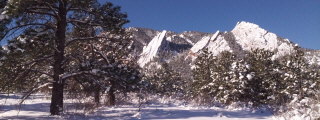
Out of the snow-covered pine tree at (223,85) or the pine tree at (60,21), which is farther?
the snow-covered pine tree at (223,85)

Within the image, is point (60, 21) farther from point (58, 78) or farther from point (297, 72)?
point (297, 72)

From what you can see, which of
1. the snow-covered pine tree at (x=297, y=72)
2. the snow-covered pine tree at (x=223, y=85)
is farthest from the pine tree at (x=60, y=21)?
the snow-covered pine tree at (x=297, y=72)

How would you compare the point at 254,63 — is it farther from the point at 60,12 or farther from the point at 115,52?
the point at 60,12

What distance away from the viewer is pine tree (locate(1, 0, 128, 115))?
40.2 feet

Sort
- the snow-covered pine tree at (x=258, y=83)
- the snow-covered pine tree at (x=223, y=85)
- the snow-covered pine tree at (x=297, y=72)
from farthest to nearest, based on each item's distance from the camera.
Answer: the snow-covered pine tree at (x=297, y=72)
the snow-covered pine tree at (x=223, y=85)
the snow-covered pine tree at (x=258, y=83)

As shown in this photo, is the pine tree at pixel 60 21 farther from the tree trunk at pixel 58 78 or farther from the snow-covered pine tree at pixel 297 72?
the snow-covered pine tree at pixel 297 72

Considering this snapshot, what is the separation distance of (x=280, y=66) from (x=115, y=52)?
20.0 meters

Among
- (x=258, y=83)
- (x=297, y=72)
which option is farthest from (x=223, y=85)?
(x=297, y=72)

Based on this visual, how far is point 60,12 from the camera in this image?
43.2 feet

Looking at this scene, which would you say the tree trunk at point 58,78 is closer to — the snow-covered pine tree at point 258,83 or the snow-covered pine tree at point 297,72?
the snow-covered pine tree at point 258,83

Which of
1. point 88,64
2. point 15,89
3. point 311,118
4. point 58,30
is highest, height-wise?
point 58,30

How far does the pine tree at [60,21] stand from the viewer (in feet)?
40.2

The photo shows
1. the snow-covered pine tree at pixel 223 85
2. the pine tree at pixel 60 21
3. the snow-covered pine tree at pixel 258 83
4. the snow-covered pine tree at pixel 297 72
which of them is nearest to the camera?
the pine tree at pixel 60 21

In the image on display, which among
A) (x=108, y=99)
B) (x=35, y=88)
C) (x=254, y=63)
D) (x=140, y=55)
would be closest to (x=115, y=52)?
(x=140, y=55)
